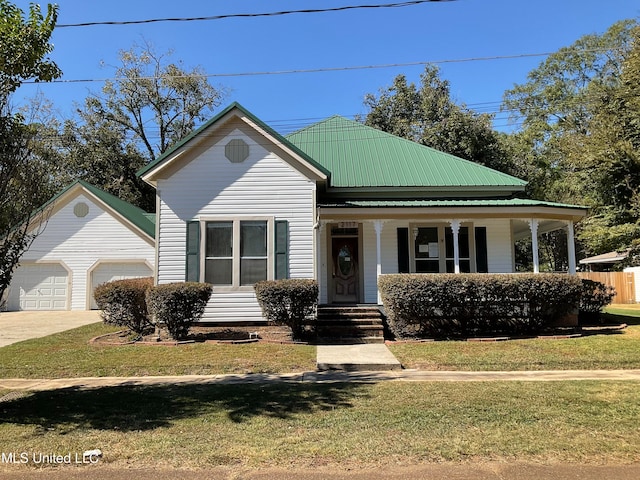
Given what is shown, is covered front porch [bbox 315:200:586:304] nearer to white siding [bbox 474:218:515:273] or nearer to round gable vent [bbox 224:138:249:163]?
white siding [bbox 474:218:515:273]

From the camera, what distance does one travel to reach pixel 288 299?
10.8 metres

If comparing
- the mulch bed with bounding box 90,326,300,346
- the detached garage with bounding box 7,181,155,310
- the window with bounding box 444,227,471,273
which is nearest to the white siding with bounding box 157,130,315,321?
the mulch bed with bounding box 90,326,300,346

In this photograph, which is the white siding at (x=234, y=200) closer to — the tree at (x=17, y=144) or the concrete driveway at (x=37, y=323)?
the concrete driveway at (x=37, y=323)

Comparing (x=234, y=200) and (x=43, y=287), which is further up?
(x=234, y=200)

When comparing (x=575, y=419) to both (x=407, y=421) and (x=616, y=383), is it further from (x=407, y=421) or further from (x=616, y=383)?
(x=616, y=383)

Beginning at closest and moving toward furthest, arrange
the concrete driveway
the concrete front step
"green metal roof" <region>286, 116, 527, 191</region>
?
the concrete front step → the concrete driveway → "green metal roof" <region>286, 116, 527, 191</region>

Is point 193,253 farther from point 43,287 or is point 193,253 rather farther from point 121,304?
point 43,287

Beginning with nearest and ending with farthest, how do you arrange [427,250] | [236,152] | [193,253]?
[193,253] → [236,152] → [427,250]

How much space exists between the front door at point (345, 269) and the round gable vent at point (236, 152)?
410 cm

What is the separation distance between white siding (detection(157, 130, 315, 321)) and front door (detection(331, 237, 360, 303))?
100 inches

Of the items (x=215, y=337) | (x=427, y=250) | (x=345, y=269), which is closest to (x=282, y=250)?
(x=215, y=337)

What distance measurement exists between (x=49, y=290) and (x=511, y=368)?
20810mm

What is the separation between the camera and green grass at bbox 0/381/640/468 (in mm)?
4277

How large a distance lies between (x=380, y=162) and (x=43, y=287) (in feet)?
54.7
